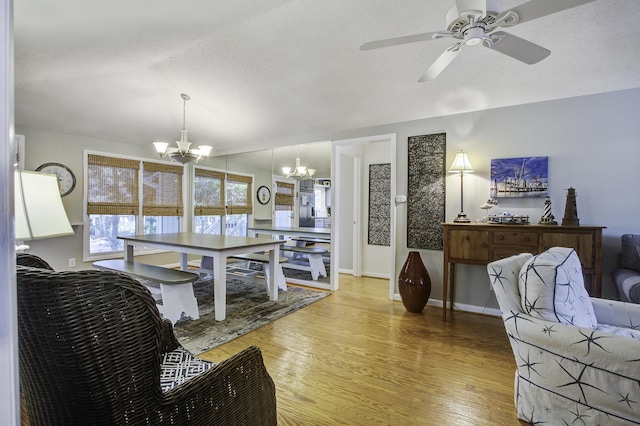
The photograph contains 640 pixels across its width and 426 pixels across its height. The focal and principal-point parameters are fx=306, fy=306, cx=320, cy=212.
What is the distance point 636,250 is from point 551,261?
1564mm

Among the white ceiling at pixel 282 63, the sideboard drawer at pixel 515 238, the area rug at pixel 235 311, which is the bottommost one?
the area rug at pixel 235 311

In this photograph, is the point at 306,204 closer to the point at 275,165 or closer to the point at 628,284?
the point at 275,165

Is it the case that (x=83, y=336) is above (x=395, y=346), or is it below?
above

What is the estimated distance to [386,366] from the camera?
220 cm

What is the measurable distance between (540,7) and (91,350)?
216 cm

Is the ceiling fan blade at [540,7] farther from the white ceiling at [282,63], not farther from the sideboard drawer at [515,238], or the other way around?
the sideboard drawer at [515,238]

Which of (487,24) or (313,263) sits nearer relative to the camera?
(487,24)

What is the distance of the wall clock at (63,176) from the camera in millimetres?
4332

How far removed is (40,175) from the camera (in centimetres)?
131

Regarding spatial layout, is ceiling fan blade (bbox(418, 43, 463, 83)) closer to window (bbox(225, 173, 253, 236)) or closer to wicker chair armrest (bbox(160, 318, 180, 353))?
wicker chair armrest (bbox(160, 318, 180, 353))

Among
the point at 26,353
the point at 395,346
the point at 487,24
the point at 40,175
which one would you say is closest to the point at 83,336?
the point at 26,353

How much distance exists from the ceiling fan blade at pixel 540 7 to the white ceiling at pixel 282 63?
879 millimetres

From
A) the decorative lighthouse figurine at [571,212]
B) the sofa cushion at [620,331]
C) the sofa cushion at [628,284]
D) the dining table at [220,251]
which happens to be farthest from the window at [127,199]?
the sofa cushion at [628,284]

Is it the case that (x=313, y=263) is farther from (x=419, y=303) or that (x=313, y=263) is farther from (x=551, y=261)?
(x=551, y=261)
